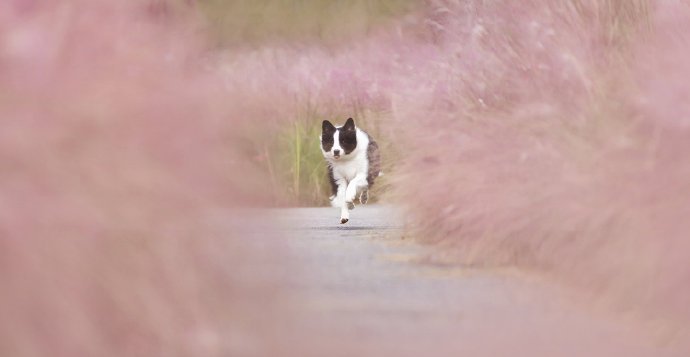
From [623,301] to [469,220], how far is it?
388 mm

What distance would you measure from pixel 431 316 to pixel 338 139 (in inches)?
45.0

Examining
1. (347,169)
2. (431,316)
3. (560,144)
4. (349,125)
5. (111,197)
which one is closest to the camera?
(111,197)

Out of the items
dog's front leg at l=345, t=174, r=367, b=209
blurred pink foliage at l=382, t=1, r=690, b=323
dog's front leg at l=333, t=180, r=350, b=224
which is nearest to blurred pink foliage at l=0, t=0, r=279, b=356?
blurred pink foliage at l=382, t=1, r=690, b=323

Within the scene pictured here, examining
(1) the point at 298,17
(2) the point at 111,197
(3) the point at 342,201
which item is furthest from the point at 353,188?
(2) the point at 111,197

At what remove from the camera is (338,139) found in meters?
2.69

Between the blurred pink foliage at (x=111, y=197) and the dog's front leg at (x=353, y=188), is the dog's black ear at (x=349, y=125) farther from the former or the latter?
the blurred pink foliage at (x=111, y=197)

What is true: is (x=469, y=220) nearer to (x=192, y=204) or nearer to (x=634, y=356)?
(x=634, y=356)

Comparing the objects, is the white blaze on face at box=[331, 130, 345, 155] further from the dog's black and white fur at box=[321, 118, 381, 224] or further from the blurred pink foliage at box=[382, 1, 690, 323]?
the blurred pink foliage at box=[382, 1, 690, 323]

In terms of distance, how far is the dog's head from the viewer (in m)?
2.66

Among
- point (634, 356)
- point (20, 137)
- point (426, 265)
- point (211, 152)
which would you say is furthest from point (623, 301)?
point (20, 137)

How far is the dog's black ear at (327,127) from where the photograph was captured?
269 cm

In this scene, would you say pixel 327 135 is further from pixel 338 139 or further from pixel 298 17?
pixel 298 17

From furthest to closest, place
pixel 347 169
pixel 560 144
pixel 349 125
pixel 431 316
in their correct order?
1. pixel 349 125
2. pixel 347 169
3. pixel 560 144
4. pixel 431 316

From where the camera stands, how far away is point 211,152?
56.3 inches
